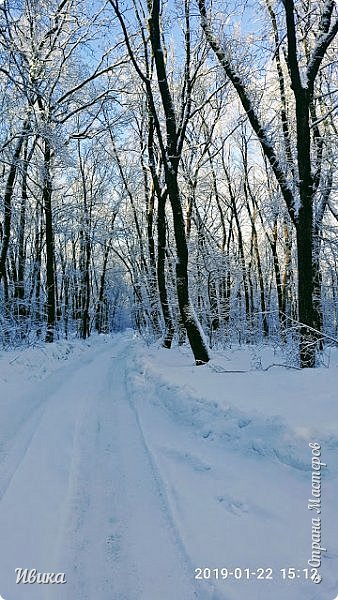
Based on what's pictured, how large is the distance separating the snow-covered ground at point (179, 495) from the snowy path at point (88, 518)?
1cm

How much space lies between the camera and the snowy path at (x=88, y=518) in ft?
8.52

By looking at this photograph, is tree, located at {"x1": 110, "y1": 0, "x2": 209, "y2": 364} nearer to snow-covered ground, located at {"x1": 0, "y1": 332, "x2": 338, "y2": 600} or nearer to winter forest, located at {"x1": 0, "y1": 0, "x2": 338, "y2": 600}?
winter forest, located at {"x1": 0, "y1": 0, "x2": 338, "y2": 600}

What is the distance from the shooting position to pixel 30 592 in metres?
2.57

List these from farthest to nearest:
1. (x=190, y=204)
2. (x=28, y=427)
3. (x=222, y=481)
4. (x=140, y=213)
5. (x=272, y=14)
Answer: (x=140, y=213) → (x=190, y=204) → (x=272, y=14) → (x=28, y=427) → (x=222, y=481)

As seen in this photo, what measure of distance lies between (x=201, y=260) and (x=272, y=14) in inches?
439

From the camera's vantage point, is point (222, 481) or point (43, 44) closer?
point (222, 481)

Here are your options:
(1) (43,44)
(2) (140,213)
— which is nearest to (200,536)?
(1) (43,44)

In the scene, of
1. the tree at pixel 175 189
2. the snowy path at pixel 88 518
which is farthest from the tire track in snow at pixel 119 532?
the tree at pixel 175 189

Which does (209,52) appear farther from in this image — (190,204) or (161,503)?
(161,503)
